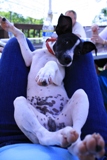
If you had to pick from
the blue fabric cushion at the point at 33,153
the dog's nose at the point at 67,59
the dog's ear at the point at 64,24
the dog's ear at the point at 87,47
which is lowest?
the blue fabric cushion at the point at 33,153

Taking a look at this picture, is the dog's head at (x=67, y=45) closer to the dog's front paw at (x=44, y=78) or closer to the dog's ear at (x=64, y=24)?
the dog's ear at (x=64, y=24)

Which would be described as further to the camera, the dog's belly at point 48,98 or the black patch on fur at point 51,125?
the dog's belly at point 48,98

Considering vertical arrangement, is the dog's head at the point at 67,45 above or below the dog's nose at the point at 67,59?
above

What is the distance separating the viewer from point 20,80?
1.43 m

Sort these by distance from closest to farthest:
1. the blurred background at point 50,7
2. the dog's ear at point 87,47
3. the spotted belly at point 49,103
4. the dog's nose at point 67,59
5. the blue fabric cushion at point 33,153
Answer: the blue fabric cushion at point 33,153 < the spotted belly at point 49,103 < the dog's nose at point 67,59 < the dog's ear at point 87,47 < the blurred background at point 50,7

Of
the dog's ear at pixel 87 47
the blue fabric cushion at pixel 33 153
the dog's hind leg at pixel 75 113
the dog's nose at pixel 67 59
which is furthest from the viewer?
the dog's ear at pixel 87 47

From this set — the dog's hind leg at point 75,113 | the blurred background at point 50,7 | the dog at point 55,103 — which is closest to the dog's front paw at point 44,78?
the dog at point 55,103

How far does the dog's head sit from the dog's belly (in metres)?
0.17

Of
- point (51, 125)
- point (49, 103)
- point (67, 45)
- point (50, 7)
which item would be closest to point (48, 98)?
point (49, 103)

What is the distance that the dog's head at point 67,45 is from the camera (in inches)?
56.0

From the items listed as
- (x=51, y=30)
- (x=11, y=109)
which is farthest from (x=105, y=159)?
(x=51, y=30)

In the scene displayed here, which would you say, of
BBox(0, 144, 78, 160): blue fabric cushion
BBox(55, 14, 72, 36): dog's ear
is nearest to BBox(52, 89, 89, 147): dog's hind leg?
BBox(0, 144, 78, 160): blue fabric cushion

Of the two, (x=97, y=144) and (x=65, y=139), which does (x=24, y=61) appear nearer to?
(x=65, y=139)

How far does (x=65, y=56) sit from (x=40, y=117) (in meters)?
0.38
